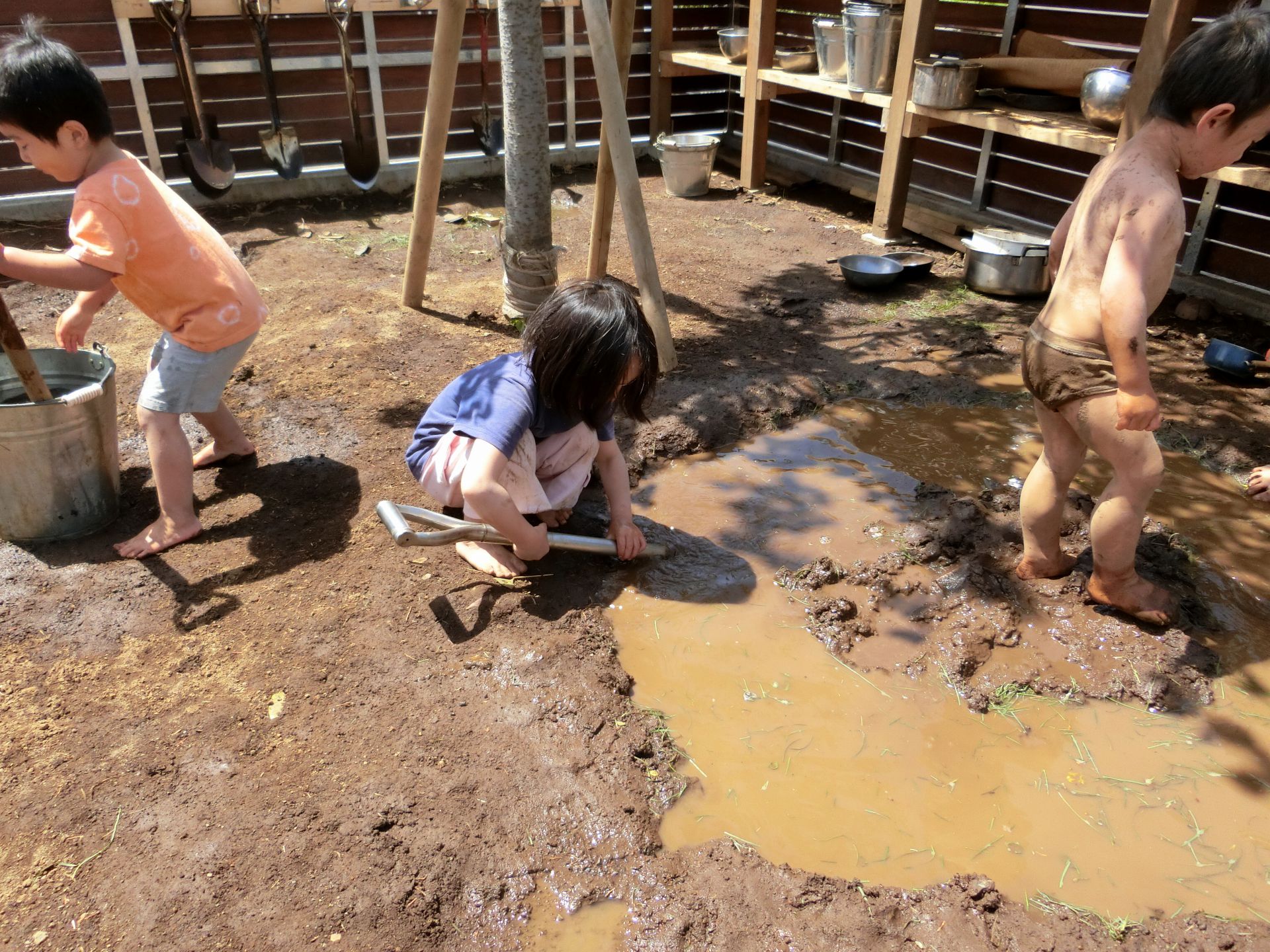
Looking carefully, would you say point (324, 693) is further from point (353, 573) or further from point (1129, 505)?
point (1129, 505)

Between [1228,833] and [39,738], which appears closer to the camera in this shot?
[1228,833]

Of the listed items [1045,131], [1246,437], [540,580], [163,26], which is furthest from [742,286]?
[163,26]

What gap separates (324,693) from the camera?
96.2 inches

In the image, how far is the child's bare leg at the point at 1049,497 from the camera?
2740 mm

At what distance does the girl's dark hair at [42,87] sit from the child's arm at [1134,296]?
302 centimetres

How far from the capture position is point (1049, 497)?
2791 mm

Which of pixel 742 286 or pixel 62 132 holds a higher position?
pixel 62 132

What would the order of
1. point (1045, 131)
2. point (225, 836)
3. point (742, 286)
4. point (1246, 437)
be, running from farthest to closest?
point (742, 286)
point (1045, 131)
point (1246, 437)
point (225, 836)

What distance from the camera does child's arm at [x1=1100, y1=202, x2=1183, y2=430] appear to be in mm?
2330

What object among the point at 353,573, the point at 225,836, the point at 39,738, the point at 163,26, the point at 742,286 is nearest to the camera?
the point at 225,836

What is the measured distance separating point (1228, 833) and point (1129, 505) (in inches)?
34.7

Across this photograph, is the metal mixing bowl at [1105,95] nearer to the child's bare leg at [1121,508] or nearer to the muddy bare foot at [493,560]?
the child's bare leg at [1121,508]

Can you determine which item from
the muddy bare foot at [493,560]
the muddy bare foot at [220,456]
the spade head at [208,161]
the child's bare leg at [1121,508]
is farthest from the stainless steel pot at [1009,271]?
the spade head at [208,161]

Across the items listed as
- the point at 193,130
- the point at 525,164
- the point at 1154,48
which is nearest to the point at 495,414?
the point at 525,164
